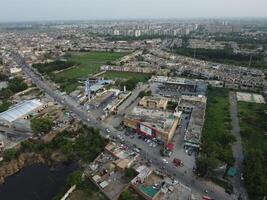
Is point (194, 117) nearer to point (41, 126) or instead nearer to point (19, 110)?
point (41, 126)

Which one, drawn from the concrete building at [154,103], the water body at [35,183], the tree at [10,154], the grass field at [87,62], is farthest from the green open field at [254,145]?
the grass field at [87,62]

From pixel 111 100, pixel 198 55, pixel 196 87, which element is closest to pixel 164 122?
pixel 111 100

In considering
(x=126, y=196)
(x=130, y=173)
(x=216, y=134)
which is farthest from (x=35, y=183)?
(x=216, y=134)

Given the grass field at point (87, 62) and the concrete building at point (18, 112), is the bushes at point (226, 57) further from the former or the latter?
the concrete building at point (18, 112)

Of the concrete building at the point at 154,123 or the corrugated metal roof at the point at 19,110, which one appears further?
the corrugated metal roof at the point at 19,110

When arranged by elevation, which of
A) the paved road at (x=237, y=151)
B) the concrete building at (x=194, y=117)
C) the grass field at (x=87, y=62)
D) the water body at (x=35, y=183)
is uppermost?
the concrete building at (x=194, y=117)

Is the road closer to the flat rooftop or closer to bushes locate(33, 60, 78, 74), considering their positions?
bushes locate(33, 60, 78, 74)
